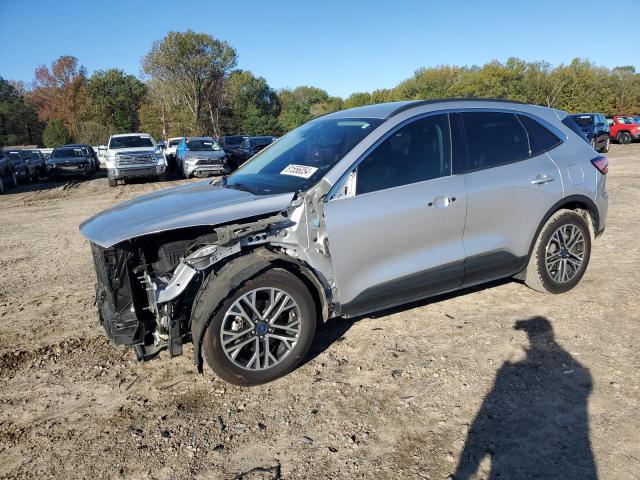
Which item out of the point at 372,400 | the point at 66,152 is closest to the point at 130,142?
the point at 66,152

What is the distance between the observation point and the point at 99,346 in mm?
4000

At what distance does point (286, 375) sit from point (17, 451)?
1.69 m

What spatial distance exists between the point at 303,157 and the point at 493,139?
1682mm

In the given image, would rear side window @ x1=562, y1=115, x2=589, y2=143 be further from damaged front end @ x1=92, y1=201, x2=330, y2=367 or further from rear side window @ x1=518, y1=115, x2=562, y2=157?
damaged front end @ x1=92, y1=201, x2=330, y2=367

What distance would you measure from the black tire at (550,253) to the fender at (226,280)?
2.38 meters

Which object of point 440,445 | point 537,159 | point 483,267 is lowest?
point 440,445

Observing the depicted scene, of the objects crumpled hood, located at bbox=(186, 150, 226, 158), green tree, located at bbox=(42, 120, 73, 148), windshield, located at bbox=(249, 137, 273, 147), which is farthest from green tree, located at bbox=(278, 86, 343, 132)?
crumpled hood, located at bbox=(186, 150, 226, 158)

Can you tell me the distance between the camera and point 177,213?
323 cm

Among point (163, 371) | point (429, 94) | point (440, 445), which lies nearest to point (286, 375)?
point (163, 371)

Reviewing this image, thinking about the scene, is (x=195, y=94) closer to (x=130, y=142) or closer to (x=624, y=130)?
(x=130, y=142)

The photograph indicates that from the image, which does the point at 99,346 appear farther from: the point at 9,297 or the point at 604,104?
the point at 604,104

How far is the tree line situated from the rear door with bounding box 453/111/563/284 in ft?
136

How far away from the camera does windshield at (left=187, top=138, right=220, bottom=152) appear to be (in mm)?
18844

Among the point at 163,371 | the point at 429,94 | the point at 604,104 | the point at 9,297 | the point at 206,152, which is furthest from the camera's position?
the point at 429,94
